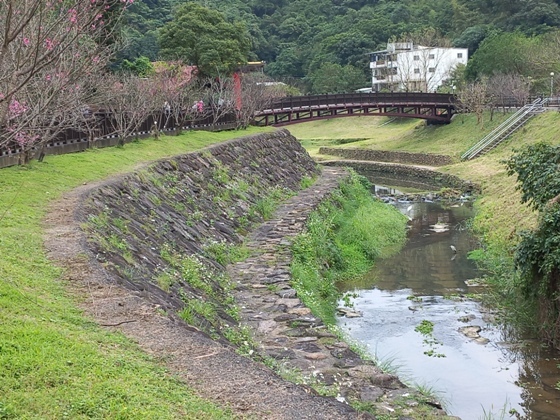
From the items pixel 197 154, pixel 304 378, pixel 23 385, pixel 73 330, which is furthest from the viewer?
pixel 197 154

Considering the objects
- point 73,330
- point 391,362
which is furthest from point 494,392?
point 73,330

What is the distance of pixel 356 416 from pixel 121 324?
117 inches

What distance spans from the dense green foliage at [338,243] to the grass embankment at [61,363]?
19.8 ft

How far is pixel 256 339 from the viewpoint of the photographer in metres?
10.3

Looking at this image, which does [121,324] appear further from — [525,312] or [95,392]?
[525,312]

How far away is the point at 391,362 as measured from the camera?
1116 centimetres

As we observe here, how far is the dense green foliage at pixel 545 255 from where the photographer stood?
1195 centimetres

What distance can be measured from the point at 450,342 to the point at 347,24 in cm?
7904

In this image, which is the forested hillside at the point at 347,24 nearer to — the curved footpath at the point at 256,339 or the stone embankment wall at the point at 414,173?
the stone embankment wall at the point at 414,173

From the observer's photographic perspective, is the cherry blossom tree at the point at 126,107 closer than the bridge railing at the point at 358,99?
Yes

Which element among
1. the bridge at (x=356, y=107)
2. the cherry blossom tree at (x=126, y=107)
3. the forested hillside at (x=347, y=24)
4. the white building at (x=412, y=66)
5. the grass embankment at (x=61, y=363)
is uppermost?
the forested hillside at (x=347, y=24)

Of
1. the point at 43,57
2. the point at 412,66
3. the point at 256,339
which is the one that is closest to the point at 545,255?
the point at 256,339

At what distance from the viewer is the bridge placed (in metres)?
46.4

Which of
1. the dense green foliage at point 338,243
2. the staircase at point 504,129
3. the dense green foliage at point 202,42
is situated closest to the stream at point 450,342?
the dense green foliage at point 338,243
